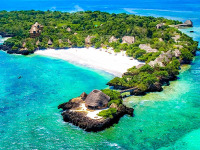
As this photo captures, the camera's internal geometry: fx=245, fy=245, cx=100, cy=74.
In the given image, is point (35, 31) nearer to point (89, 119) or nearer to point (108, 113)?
point (89, 119)

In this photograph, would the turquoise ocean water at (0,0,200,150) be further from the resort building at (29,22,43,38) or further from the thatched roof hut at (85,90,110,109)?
the resort building at (29,22,43,38)

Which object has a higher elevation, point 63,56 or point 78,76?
point 63,56

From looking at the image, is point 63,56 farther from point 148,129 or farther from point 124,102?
point 148,129

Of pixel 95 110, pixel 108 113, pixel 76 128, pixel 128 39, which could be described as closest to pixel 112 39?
pixel 128 39

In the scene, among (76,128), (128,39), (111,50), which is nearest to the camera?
(76,128)

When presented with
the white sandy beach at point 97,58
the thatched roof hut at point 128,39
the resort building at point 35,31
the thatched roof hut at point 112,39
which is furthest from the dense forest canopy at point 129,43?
the white sandy beach at point 97,58

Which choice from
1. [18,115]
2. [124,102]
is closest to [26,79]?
[18,115]

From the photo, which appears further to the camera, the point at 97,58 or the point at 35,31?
the point at 35,31
